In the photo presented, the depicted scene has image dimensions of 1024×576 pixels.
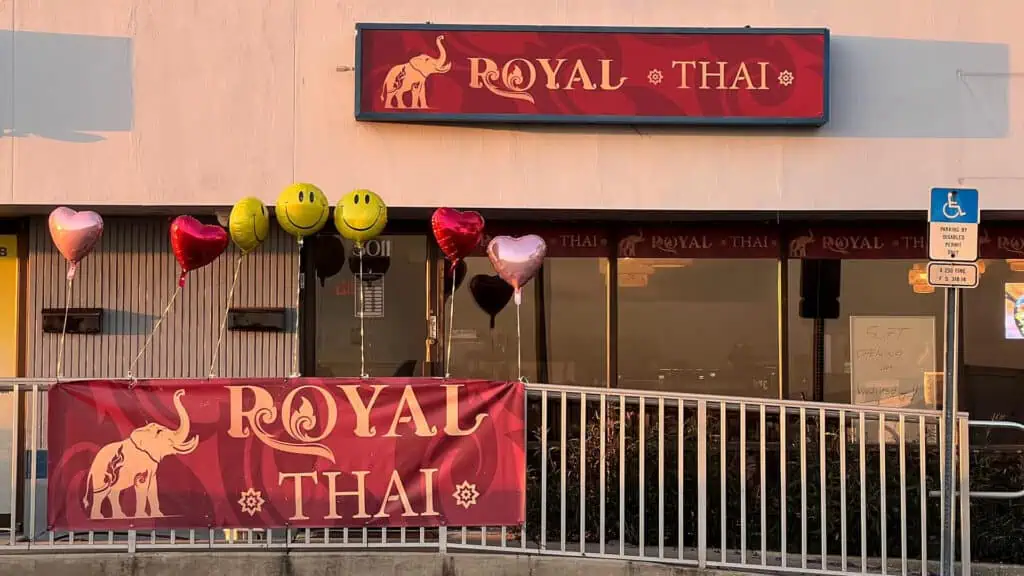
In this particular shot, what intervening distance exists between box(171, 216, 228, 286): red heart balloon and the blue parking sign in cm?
516

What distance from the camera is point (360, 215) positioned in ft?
24.9

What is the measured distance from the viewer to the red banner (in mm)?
6926

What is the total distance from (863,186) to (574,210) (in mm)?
2442

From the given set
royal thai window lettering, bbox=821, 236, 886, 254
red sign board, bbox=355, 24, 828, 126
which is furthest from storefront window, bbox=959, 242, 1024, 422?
red sign board, bbox=355, 24, 828, 126

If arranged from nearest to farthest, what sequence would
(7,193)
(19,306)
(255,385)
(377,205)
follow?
(255,385) → (377,205) → (7,193) → (19,306)

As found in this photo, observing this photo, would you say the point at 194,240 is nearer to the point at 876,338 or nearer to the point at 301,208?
the point at 301,208

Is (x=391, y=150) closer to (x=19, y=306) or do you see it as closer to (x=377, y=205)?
(x=377, y=205)

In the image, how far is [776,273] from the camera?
972 centimetres

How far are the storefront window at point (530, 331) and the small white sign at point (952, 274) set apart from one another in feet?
11.3

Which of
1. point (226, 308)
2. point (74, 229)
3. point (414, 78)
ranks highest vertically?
point (414, 78)

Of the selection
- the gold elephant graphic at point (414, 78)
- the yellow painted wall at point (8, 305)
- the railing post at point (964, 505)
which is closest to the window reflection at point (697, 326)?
the gold elephant graphic at point (414, 78)

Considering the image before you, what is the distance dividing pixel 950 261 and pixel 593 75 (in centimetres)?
324

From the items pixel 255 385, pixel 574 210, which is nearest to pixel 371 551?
pixel 255 385

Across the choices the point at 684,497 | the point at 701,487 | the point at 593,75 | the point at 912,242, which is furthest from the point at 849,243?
the point at 701,487
